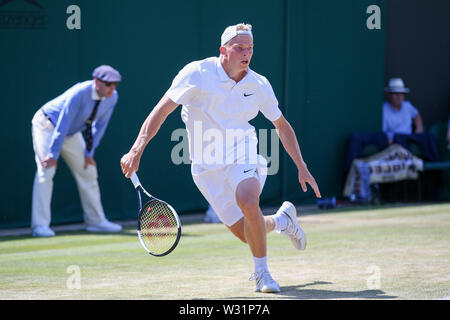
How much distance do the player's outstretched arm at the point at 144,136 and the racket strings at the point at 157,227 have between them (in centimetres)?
29

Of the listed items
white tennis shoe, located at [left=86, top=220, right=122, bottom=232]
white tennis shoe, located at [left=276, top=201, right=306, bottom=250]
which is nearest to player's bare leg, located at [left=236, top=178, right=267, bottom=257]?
white tennis shoe, located at [left=276, top=201, right=306, bottom=250]

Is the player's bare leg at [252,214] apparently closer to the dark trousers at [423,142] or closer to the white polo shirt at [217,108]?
the white polo shirt at [217,108]

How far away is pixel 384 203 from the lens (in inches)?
521

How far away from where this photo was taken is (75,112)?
31.4 feet

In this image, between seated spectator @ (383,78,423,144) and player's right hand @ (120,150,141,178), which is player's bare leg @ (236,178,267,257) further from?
seated spectator @ (383,78,423,144)

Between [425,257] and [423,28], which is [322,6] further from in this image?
[425,257]

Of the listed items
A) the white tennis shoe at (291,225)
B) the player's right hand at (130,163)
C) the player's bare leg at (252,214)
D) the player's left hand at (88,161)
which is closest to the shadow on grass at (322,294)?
the player's bare leg at (252,214)

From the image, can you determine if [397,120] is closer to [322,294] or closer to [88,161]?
[88,161]

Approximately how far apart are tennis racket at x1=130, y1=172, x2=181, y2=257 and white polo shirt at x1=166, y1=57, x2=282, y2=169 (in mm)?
570

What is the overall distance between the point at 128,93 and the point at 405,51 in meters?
5.61

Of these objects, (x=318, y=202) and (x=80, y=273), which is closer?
(x=80, y=273)
